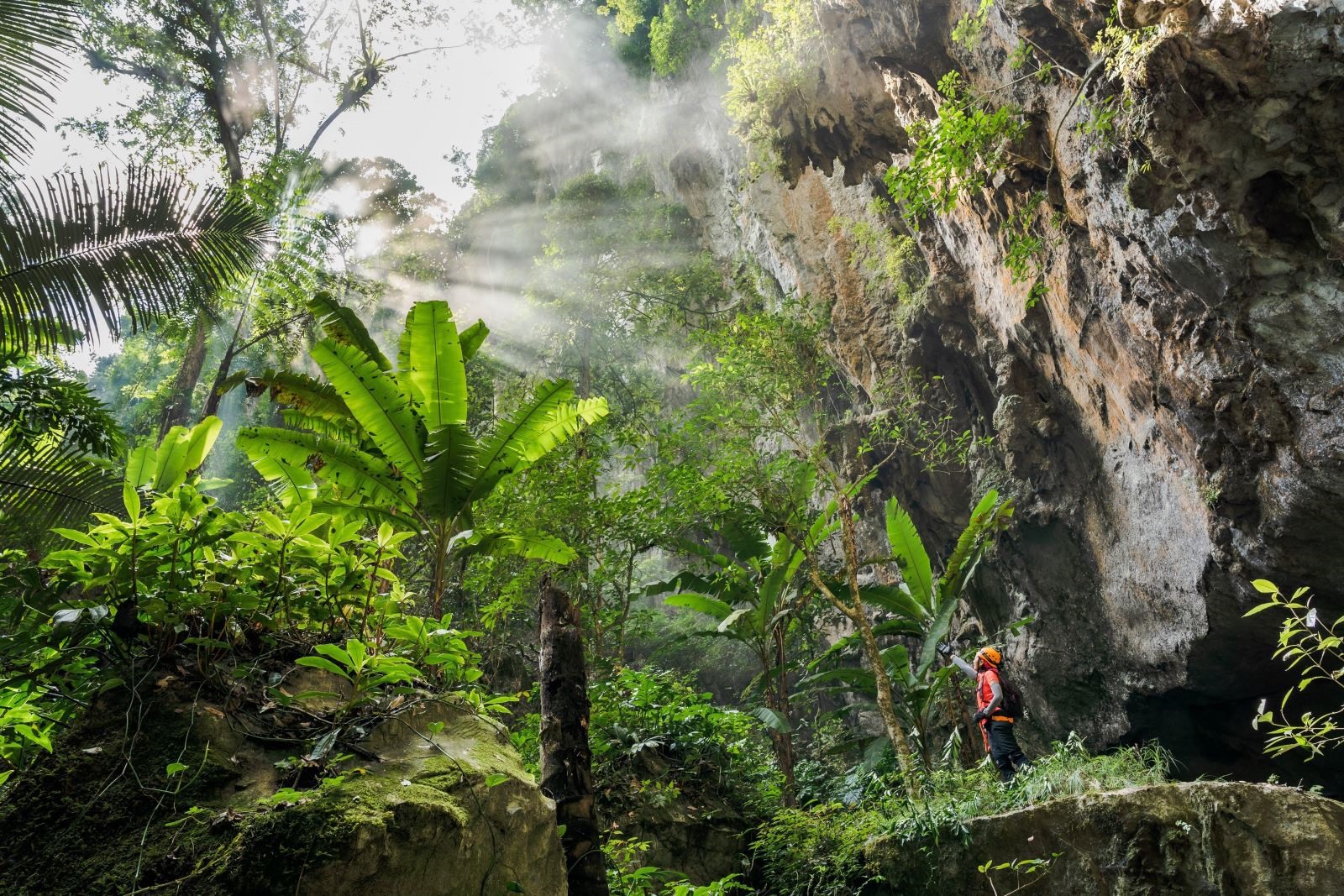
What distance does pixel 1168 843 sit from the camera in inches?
164

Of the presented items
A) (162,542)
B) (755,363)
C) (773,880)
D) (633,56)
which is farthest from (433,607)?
(633,56)

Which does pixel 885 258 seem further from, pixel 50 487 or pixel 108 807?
pixel 108 807

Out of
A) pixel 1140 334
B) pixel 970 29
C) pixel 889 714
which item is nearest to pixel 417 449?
pixel 889 714

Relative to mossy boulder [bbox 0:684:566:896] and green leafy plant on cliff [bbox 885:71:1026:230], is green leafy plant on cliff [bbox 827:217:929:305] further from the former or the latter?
mossy boulder [bbox 0:684:566:896]

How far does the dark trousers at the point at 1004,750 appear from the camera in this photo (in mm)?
6602

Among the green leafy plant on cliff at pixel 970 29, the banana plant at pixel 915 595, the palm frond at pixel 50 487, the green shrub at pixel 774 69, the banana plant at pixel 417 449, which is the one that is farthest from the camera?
the green shrub at pixel 774 69

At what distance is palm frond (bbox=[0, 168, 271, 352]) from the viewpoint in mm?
4016

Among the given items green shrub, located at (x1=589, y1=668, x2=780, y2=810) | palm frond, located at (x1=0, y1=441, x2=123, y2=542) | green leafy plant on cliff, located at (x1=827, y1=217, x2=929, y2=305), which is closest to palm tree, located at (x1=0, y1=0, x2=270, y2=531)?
palm frond, located at (x1=0, y1=441, x2=123, y2=542)

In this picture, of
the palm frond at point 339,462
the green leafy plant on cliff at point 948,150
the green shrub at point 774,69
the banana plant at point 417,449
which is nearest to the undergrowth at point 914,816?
the banana plant at point 417,449

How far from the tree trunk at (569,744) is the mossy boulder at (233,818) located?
2.25 feet

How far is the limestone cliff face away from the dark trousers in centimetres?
235

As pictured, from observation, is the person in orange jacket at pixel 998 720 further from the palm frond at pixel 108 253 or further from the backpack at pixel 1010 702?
the palm frond at pixel 108 253

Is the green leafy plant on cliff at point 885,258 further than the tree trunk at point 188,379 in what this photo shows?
Yes

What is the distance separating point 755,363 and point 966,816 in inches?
215
